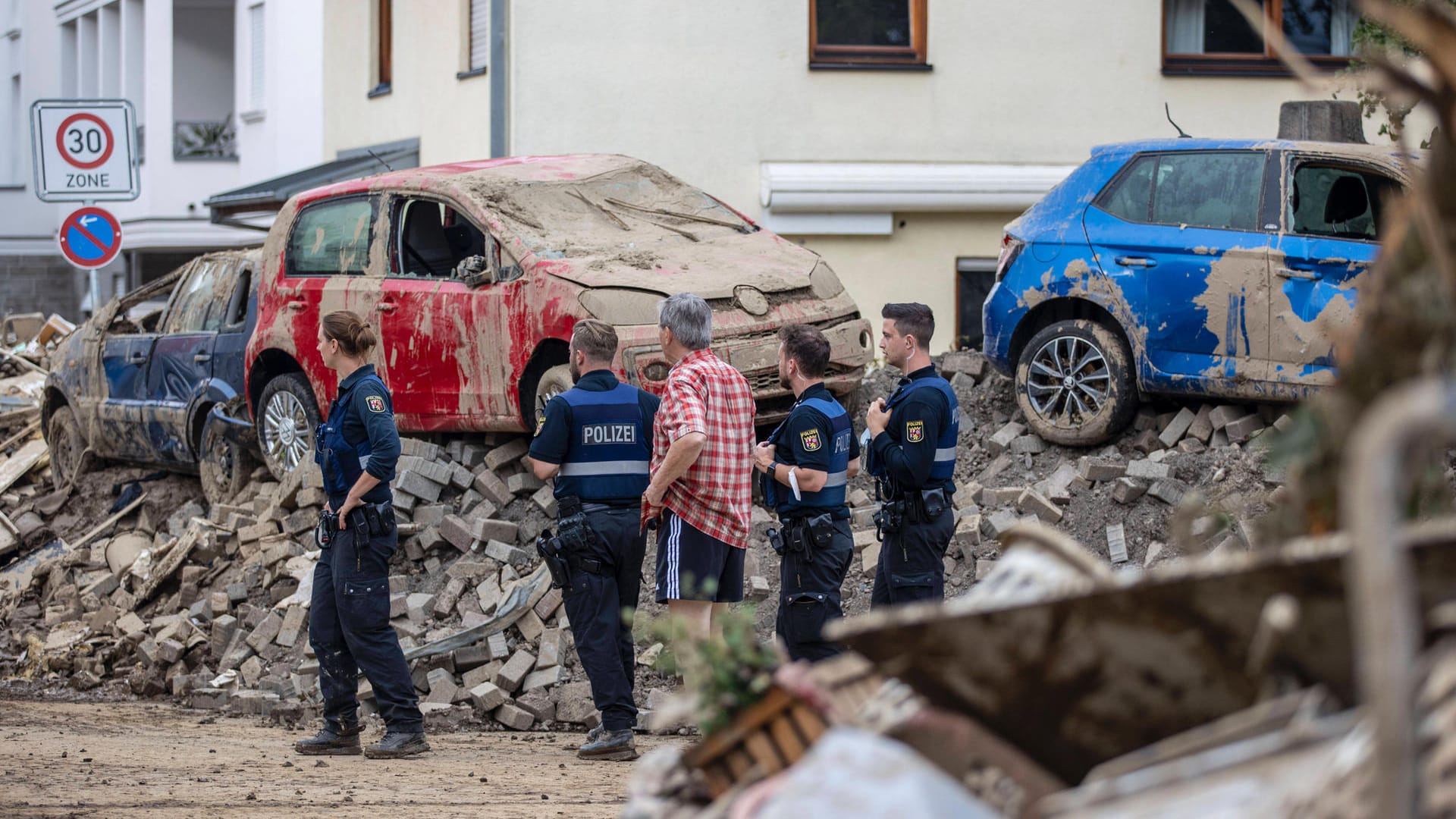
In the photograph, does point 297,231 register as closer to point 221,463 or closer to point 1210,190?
point 221,463

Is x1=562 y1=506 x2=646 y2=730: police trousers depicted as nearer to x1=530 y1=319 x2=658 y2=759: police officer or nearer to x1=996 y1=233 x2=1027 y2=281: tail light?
x1=530 y1=319 x2=658 y2=759: police officer

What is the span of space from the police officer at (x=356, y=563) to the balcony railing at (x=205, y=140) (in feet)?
75.5

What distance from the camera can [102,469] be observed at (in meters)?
14.4

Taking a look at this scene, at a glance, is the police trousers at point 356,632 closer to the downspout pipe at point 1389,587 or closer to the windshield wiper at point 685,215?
the windshield wiper at point 685,215

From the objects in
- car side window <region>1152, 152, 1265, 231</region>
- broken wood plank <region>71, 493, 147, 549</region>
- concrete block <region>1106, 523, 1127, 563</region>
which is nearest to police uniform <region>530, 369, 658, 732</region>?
concrete block <region>1106, 523, 1127, 563</region>

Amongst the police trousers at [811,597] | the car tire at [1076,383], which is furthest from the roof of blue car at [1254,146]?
the police trousers at [811,597]

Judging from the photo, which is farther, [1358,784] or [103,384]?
[103,384]

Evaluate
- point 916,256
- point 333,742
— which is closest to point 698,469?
point 333,742

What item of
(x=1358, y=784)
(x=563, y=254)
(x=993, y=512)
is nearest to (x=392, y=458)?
(x=563, y=254)

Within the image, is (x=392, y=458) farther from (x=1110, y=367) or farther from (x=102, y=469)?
(x=102, y=469)

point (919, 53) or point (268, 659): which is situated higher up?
point (919, 53)

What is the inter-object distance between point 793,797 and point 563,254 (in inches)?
303

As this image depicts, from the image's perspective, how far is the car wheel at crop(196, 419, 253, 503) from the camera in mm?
11930

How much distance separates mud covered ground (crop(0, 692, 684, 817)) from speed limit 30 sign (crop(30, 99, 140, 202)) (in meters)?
5.75
